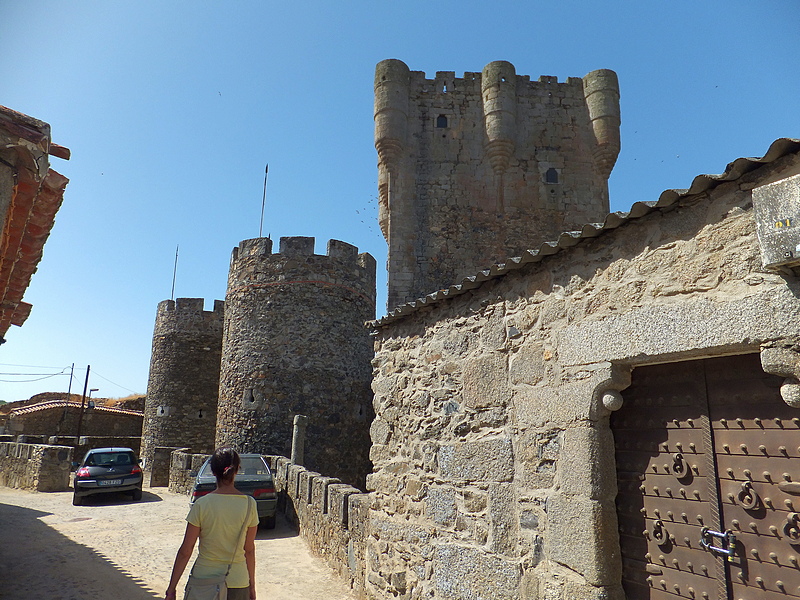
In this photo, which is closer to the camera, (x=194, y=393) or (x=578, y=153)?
(x=578, y=153)

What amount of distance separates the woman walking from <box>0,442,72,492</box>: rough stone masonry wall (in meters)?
13.9

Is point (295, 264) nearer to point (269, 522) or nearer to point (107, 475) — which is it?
point (107, 475)

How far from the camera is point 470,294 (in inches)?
172

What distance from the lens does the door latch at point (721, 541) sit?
8.70 ft

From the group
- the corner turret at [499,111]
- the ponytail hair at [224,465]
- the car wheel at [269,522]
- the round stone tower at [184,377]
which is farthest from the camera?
the round stone tower at [184,377]

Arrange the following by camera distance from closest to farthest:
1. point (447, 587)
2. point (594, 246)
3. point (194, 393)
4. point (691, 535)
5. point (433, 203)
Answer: point (691, 535)
point (594, 246)
point (447, 587)
point (433, 203)
point (194, 393)

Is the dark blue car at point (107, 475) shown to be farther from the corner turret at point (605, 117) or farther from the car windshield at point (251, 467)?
the corner turret at point (605, 117)

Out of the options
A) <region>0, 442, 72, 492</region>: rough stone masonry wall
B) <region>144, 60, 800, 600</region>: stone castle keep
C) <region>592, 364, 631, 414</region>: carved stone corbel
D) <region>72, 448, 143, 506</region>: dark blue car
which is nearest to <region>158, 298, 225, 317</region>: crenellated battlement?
<region>0, 442, 72, 492</region>: rough stone masonry wall

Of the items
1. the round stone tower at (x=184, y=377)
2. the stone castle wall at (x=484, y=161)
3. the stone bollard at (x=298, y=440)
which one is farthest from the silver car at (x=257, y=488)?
the round stone tower at (x=184, y=377)

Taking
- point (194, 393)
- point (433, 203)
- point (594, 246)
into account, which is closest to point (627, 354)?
point (594, 246)

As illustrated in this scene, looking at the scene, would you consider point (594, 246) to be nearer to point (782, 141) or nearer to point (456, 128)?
point (782, 141)

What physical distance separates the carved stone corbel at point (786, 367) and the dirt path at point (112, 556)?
16.0ft

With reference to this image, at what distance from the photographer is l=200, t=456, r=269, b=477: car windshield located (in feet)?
31.8

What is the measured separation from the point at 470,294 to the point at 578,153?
10333 mm
